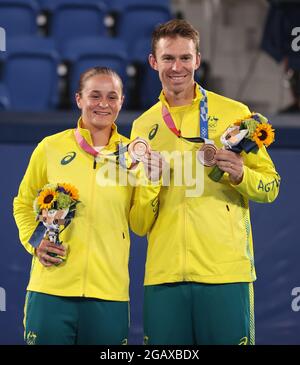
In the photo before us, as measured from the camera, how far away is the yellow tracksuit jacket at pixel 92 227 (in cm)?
350

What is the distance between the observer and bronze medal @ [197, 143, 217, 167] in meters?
3.49

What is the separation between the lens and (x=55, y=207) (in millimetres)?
3459

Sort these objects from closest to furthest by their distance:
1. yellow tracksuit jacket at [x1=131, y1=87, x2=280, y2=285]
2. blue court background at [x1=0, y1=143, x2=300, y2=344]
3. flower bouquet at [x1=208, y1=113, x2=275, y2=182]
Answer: flower bouquet at [x1=208, y1=113, x2=275, y2=182]
yellow tracksuit jacket at [x1=131, y1=87, x2=280, y2=285]
blue court background at [x1=0, y1=143, x2=300, y2=344]

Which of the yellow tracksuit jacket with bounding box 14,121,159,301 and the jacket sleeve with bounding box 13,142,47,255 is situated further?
the jacket sleeve with bounding box 13,142,47,255

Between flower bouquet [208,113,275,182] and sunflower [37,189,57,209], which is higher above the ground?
flower bouquet [208,113,275,182]

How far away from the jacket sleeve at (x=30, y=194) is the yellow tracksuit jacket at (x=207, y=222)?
482mm

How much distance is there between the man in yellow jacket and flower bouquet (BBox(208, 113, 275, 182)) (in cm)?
4

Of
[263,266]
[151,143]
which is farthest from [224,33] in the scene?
[151,143]

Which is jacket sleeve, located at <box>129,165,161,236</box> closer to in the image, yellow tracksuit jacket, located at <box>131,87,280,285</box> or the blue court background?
yellow tracksuit jacket, located at <box>131,87,280,285</box>

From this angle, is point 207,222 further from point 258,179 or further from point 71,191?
point 71,191

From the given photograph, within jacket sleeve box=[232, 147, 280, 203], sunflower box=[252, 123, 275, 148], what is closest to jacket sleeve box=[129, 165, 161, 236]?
jacket sleeve box=[232, 147, 280, 203]

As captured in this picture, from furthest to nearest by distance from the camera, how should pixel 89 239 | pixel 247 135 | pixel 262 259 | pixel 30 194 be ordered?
1. pixel 262 259
2. pixel 30 194
3. pixel 89 239
4. pixel 247 135

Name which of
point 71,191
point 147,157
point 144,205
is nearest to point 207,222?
point 144,205

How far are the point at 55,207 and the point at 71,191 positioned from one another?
0.30ft
